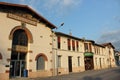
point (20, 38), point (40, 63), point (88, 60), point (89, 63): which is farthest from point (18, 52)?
point (89, 63)

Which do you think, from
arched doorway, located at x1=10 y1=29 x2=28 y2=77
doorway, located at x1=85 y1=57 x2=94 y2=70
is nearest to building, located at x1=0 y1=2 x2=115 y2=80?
arched doorway, located at x1=10 y1=29 x2=28 y2=77

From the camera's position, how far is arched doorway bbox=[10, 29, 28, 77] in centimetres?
2220

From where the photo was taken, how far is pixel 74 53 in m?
35.2

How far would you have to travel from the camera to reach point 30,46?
24.2 metres

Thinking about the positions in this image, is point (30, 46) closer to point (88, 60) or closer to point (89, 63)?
point (88, 60)

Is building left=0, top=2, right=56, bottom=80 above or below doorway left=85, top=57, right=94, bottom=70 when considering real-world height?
above

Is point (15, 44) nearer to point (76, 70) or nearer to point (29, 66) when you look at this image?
point (29, 66)

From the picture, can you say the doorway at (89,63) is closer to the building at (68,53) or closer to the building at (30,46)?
the building at (68,53)

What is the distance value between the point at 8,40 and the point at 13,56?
2541 mm

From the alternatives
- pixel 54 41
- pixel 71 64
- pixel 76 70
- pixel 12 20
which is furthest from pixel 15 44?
pixel 76 70

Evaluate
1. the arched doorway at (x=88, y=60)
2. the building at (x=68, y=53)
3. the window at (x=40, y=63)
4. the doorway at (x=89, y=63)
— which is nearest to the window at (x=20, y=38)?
the window at (x=40, y=63)

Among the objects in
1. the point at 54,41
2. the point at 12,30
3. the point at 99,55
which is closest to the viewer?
the point at 12,30

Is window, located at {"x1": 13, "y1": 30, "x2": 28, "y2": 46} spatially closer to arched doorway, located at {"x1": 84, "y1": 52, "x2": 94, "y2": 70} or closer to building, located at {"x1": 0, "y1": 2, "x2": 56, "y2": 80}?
building, located at {"x1": 0, "y1": 2, "x2": 56, "y2": 80}

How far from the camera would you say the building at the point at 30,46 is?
21000 millimetres
